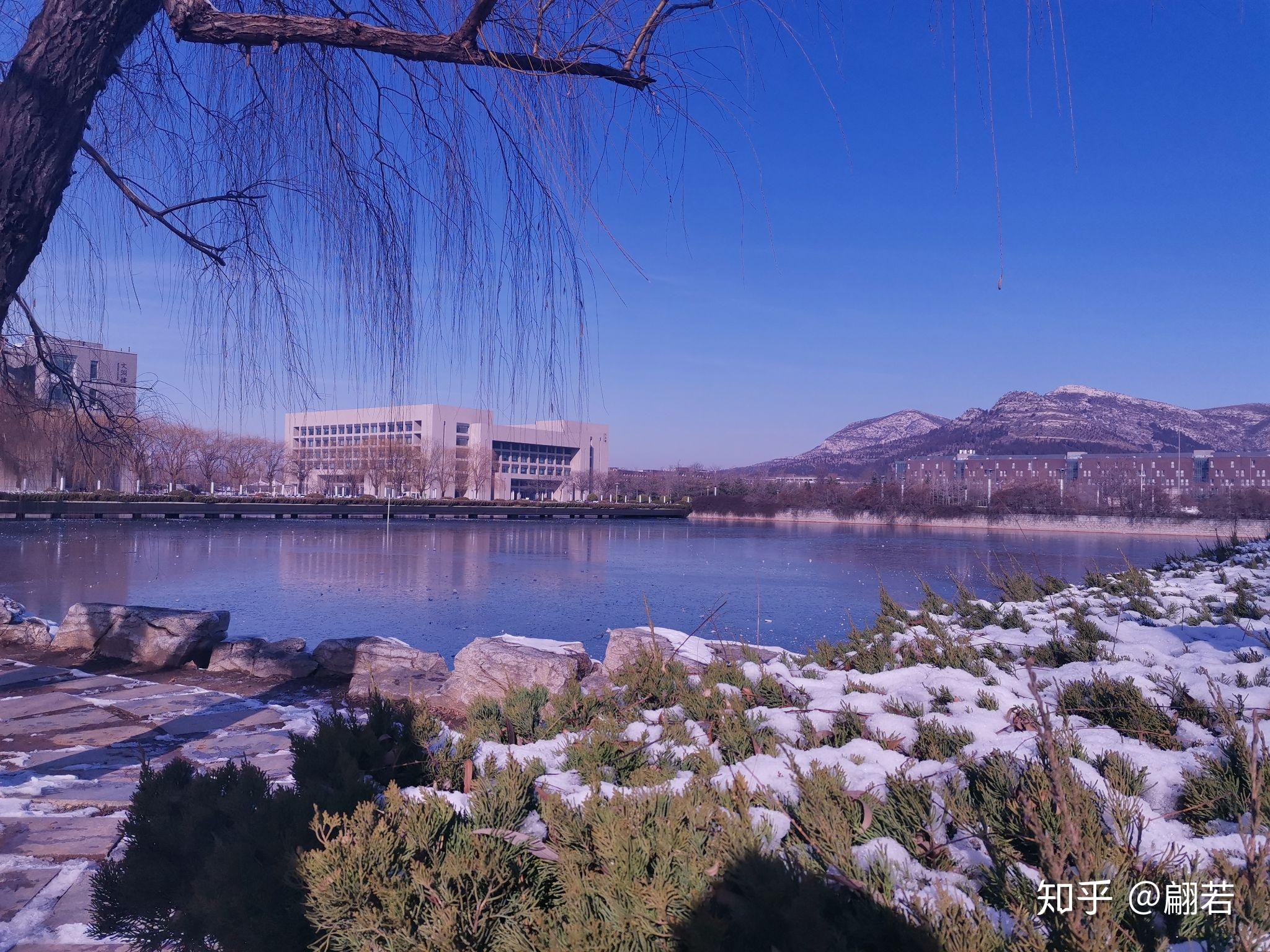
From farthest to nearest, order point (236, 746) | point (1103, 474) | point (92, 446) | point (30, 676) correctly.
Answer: point (1103, 474)
point (30, 676)
point (236, 746)
point (92, 446)

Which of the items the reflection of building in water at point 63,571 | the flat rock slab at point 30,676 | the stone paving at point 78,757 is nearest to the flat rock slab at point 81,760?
the stone paving at point 78,757

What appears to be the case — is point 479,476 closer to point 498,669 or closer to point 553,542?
point 553,542

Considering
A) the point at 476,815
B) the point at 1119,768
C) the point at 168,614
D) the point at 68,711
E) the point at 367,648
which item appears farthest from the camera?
the point at 168,614

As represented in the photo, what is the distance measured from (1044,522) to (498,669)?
57807 millimetres

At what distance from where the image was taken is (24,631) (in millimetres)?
8305

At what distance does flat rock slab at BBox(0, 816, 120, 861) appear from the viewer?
3143mm

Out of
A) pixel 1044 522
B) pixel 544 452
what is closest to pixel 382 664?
pixel 544 452

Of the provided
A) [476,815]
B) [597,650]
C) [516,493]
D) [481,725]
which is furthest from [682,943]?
[516,493]

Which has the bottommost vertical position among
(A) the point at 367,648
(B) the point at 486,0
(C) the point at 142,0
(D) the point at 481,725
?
(A) the point at 367,648

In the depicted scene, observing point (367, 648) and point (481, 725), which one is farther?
point (367, 648)

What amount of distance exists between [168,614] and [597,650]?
16.5ft

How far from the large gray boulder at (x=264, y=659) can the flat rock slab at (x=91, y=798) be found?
3.06m

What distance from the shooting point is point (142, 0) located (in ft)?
7.62

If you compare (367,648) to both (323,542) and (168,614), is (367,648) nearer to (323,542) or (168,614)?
(168,614)
